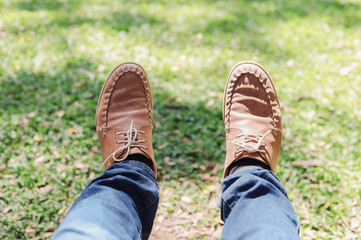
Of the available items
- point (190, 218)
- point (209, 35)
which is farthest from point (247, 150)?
point (209, 35)

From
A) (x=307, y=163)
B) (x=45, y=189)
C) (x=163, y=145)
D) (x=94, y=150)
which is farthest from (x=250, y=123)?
(x=45, y=189)

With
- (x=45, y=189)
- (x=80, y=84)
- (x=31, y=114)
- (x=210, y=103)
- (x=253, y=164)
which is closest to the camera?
(x=253, y=164)

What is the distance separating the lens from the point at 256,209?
1265 mm

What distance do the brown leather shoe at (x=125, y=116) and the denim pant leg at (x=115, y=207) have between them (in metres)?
0.21

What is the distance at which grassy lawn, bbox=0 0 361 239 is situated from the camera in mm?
2018

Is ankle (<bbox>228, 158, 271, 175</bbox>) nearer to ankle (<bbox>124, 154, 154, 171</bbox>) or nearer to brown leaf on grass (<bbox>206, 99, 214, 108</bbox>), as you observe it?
ankle (<bbox>124, 154, 154, 171</bbox>)

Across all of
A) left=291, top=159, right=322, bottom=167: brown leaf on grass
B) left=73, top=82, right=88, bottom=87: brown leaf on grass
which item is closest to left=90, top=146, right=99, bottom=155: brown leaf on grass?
left=73, top=82, right=88, bottom=87: brown leaf on grass

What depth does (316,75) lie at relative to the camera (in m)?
2.99

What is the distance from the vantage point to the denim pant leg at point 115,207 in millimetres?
1144

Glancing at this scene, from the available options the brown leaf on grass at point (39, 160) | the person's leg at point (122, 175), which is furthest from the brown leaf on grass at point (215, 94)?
the brown leaf on grass at point (39, 160)

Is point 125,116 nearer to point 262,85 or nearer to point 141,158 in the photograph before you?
point 141,158

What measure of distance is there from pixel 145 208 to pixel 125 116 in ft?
2.48

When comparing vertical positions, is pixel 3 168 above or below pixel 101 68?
below

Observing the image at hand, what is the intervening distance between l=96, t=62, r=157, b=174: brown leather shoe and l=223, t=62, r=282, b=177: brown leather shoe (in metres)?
0.50
